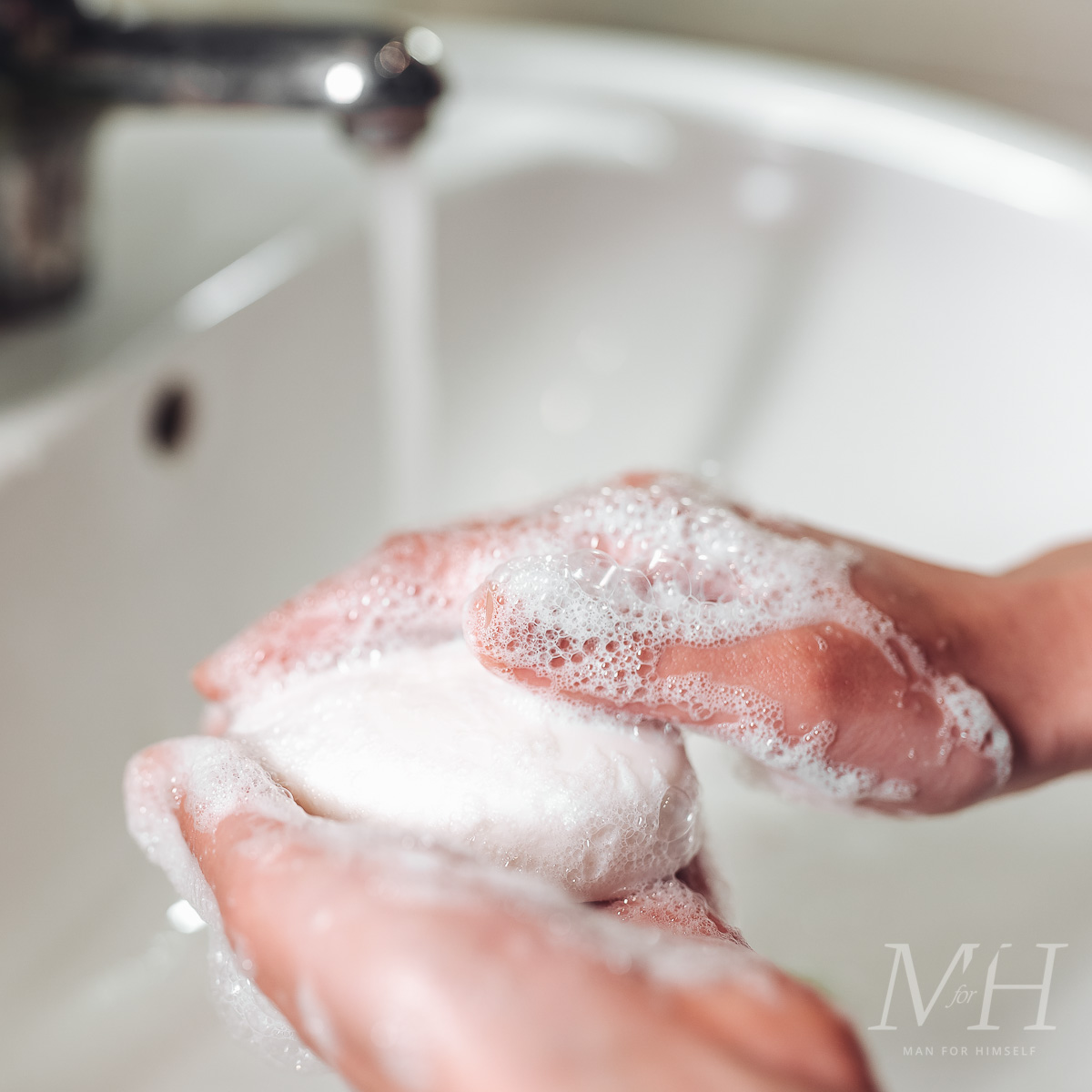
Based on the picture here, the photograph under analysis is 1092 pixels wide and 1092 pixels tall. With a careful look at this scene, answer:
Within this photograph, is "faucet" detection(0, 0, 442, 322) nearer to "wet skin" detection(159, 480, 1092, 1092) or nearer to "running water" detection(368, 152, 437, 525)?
"running water" detection(368, 152, 437, 525)

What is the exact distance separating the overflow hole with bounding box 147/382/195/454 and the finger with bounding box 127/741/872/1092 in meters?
0.44

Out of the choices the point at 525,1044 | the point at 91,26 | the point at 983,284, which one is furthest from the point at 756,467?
the point at 525,1044

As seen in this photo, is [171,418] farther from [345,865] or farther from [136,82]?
[345,865]

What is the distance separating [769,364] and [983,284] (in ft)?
0.58

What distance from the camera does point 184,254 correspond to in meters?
0.83

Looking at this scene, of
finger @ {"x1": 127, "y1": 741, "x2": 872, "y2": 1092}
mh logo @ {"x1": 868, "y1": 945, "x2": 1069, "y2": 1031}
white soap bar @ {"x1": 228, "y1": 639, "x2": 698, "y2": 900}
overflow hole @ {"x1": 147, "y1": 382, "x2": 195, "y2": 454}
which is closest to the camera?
finger @ {"x1": 127, "y1": 741, "x2": 872, "y2": 1092}

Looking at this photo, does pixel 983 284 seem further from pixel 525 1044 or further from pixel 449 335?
pixel 525 1044

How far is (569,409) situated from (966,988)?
547 mm

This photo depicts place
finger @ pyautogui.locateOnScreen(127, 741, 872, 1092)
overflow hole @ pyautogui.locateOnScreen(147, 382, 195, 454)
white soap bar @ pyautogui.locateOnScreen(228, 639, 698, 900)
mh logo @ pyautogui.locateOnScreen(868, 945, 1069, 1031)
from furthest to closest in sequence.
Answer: overflow hole @ pyautogui.locateOnScreen(147, 382, 195, 454)
mh logo @ pyautogui.locateOnScreen(868, 945, 1069, 1031)
white soap bar @ pyautogui.locateOnScreen(228, 639, 698, 900)
finger @ pyautogui.locateOnScreen(127, 741, 872, 1092)

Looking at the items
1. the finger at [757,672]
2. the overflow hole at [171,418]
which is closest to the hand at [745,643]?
the finger at [757,672]

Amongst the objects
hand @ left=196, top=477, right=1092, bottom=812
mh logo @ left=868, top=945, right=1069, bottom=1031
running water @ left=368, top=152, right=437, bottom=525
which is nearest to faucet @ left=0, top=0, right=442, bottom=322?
running water @ left=368, top=152, right=437, bottom=525

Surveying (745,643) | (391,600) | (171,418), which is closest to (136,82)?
(171,418)

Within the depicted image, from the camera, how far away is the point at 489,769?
40 centimetres

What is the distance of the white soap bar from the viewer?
39cm
